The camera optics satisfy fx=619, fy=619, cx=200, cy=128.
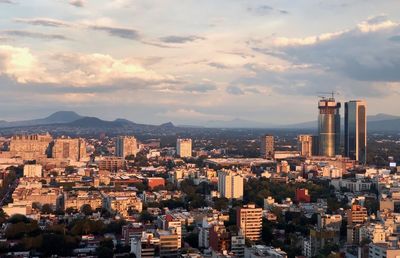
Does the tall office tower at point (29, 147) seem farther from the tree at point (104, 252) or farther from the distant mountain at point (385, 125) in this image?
the distant mountain at point (385, 125)

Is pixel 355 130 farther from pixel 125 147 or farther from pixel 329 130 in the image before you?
pixel 125 147

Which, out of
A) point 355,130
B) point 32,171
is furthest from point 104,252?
point 355,130

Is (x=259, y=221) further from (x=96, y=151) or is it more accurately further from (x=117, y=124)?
(x=117, y=124)

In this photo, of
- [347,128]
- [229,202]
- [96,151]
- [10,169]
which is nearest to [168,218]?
[229,202]

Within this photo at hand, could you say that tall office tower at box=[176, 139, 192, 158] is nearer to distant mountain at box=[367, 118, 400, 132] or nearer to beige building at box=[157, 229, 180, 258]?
beige building at box=[157, 229, 180, 258]

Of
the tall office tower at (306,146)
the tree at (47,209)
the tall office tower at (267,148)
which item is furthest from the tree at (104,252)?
the tall office tower at (306,146)

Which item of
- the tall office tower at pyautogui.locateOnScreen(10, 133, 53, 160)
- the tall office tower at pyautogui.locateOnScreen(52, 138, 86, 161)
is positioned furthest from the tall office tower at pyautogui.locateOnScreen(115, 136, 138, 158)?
the tall office tower at pyautogui.locateOnScreen(10, 133, 53, 160)
